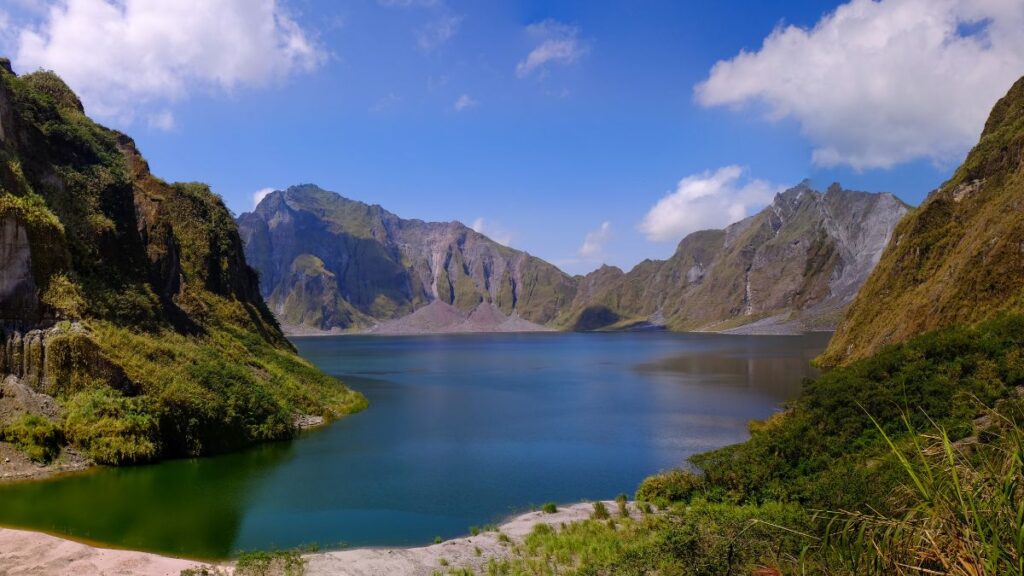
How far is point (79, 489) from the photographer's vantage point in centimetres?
3062

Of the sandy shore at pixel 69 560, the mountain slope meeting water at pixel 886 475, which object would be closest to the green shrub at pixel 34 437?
the sandy shore at pixel 69 560

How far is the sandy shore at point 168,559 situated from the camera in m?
19.9

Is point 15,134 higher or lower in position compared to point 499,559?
higher

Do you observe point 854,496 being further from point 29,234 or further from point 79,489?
point 29,234

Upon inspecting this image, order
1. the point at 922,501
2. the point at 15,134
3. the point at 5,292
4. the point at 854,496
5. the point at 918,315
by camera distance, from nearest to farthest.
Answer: the point at 922,501 → the point at 854,496 → the point at 5,292 → the point at 15,134 → the point at 918,315

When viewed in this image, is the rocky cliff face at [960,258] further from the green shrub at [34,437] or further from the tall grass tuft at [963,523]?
the green shrub at [34,437]

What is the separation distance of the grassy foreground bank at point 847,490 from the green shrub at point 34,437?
26.2 meters

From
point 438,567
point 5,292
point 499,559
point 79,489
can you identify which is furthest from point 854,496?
point 5,292

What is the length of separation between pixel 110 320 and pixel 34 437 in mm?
10740

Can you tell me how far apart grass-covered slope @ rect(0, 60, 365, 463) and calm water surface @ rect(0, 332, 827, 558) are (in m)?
2.75

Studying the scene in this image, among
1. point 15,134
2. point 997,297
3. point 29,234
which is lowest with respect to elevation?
point 997,297

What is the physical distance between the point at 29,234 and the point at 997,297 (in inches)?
2558

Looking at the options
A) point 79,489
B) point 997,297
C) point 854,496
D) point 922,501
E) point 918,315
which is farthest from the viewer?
point 918,315

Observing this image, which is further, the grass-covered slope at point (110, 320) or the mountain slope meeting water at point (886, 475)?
the grass-covered slope at point (110, 320)
